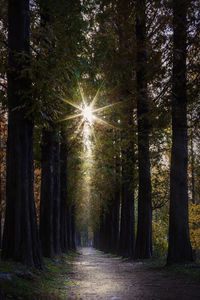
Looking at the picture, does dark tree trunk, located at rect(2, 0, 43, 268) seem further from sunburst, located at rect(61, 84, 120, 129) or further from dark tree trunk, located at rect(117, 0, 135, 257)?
sunburst, located at rect(61, 84, 120, 129)

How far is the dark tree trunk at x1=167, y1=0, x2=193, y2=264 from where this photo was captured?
9688 millimetres

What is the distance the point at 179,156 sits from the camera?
10.2 m

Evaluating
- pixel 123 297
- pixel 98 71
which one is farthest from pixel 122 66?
pixel 123 297

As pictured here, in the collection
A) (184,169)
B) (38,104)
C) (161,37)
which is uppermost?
(161,37)

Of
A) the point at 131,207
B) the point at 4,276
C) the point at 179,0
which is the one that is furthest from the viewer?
the point at 131,207

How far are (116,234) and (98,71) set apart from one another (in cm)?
2052

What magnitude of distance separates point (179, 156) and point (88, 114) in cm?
543

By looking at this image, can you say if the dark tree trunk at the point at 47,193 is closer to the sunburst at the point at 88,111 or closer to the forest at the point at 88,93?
the forest at the point at 88,93

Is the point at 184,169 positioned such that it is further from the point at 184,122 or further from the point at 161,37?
the point at 161,37

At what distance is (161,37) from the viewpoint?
10.6 m

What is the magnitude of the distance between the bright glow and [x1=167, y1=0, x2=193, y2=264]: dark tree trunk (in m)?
4.71

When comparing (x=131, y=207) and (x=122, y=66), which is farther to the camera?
(x=131, y=207)

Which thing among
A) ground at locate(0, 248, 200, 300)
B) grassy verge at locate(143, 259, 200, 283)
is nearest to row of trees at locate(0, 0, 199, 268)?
grassy verge at locate(143, 259, 200, 283)

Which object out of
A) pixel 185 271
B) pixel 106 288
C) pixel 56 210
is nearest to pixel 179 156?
pixel 185 271
